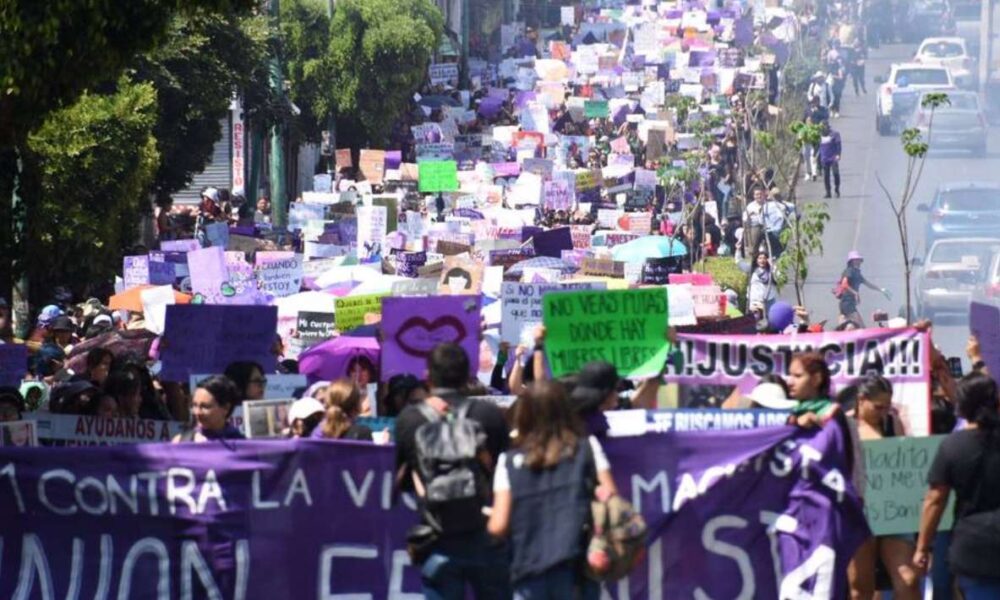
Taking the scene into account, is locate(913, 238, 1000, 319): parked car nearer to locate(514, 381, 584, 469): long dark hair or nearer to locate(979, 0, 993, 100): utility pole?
locate(514, 381, 584, 469): long dark hair

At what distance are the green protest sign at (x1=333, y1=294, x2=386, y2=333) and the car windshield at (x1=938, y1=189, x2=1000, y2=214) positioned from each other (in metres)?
15.2

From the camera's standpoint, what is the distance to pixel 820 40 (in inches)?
2259

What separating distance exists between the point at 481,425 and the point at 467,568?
508 mm

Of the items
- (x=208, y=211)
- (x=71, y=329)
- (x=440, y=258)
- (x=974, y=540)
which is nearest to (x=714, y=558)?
(x=974, y=540)

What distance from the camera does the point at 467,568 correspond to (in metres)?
8.66

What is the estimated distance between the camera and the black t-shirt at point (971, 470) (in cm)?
898

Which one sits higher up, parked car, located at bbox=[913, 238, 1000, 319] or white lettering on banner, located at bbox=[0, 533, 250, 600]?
parked car, located at bbox=[913, 238, 1000, 319]

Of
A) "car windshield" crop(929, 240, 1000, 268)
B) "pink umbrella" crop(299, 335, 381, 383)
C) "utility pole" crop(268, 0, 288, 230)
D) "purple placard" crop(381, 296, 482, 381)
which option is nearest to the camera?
"purple placard" crop(381, 296, 482, 381)

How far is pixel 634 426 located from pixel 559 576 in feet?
6.60

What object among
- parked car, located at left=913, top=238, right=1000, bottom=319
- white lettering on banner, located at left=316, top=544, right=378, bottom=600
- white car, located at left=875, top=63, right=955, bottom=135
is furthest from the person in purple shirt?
white lettering on banner, located at left=316, top=544, right=378, bottom=600

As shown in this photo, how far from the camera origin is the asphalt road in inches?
1162

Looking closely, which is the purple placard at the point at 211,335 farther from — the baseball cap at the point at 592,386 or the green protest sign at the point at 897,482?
the baseball cap at the point at 592,386

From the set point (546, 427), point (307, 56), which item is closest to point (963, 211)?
point (307, 56)

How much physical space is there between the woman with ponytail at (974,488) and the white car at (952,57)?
138 feet
